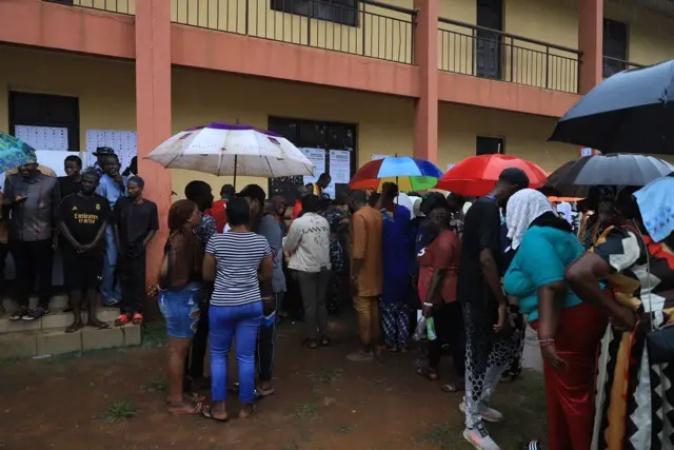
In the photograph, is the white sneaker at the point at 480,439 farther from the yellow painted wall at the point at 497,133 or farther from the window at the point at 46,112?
the yellow painted wall at the point at 497,133

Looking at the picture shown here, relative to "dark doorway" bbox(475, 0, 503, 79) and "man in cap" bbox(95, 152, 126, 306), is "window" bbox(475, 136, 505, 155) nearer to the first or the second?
"dark doorway" bbox(475, 0, 503, 79)

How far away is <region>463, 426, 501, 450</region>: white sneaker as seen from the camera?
11.9ft

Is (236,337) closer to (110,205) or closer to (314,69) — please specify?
(110,205)

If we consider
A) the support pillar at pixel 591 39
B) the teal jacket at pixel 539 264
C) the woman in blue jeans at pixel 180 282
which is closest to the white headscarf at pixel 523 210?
the teal jacket at pixel 539 264

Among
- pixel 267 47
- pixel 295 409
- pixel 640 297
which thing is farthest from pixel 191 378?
pixel 267 47

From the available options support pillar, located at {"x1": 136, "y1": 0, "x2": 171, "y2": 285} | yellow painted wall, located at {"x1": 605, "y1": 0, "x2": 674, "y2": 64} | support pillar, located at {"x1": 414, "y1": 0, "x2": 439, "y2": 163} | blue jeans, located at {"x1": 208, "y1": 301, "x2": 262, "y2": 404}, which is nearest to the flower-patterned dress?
blue jeans, located at {"x1": 208, "y1": 301, "x2": 262, "y2": 404}

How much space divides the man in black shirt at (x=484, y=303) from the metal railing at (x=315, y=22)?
19.5ft

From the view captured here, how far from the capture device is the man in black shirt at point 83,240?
557 cm

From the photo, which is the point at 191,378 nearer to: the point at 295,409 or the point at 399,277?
the point at 295,409

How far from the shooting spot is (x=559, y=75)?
13148mm

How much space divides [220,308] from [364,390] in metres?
1.65

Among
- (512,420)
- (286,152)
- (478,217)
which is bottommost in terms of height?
(512,420)

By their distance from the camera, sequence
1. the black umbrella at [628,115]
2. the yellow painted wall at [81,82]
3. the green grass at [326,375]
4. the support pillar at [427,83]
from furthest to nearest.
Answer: the support pillar at [427,83], the yellow painted wall at [81,82], the green grass at [326,375], the black umbrella at [628,115]

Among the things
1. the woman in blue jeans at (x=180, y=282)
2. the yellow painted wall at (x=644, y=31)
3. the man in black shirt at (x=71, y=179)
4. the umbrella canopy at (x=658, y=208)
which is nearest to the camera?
the umbrella canopy at (x=658, y=208)
